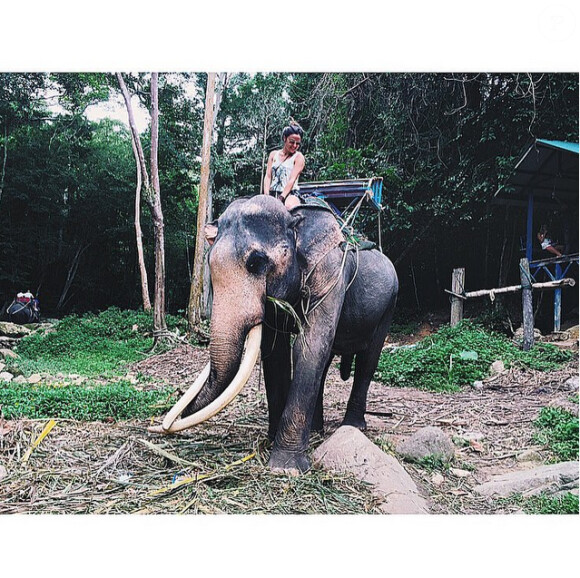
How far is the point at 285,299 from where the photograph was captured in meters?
2.27

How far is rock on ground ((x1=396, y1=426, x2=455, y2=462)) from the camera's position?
2605mm

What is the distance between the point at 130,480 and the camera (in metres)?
2.13

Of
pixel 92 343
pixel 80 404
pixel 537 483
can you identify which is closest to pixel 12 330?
pixel 92 343

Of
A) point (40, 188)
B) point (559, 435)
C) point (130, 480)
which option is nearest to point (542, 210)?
point (559, 435)

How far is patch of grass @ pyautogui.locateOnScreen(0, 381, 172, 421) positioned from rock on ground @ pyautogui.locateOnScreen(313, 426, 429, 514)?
3.83 feet

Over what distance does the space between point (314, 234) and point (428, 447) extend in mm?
1152

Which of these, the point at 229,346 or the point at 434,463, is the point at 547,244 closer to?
the point at 434,463

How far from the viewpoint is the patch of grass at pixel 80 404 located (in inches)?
122

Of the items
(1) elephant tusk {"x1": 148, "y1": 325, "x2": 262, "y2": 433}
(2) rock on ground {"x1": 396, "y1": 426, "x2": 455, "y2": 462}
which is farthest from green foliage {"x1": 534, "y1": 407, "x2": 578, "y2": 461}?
(1) elephant tusk {"x1": 148, "y1": 325, "x2": 262, "y2": 433}

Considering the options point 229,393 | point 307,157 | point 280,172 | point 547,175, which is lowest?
point 229,393

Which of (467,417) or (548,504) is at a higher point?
(548,504)

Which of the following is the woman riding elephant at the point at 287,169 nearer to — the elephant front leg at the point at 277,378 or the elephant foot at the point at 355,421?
the elephant front leg at the point at 277,378

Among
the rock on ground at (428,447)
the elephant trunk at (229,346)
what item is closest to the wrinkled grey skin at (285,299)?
the elephant trunk at (229,346)

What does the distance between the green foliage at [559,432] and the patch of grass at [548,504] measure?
624 millimetres
